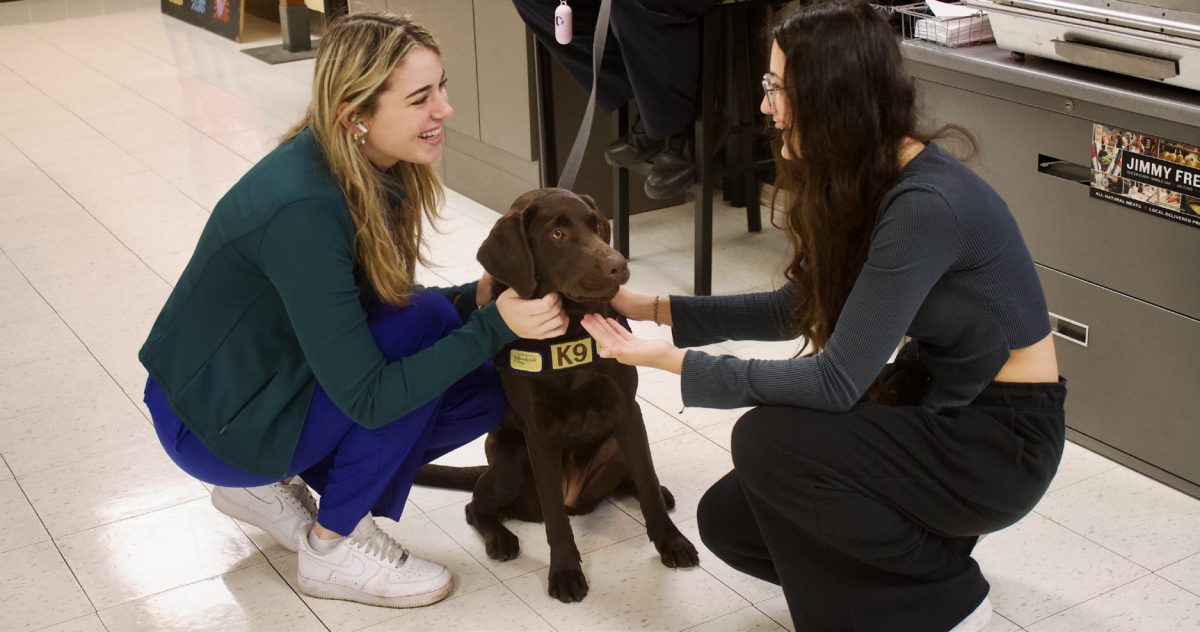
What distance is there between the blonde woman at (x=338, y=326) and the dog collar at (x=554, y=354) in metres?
0.04

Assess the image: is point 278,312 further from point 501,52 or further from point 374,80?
point 501,52

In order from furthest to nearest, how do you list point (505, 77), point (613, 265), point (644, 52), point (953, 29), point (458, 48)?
point (458, 48) → point (505, 77) → point (644, 52) → point (953, 29) → point (613, 265)

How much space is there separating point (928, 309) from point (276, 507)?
1.20m

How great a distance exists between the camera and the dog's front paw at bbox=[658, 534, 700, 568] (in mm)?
2154

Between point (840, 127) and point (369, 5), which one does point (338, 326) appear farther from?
point (369, 5)

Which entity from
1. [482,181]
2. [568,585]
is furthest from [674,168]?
[568,585]

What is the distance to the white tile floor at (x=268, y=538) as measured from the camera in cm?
206

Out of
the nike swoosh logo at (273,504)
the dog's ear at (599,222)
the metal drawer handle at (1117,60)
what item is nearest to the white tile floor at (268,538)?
the nike swoosh logo at (273,504)

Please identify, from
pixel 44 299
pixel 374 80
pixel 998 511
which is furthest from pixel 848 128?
pixel 44 299

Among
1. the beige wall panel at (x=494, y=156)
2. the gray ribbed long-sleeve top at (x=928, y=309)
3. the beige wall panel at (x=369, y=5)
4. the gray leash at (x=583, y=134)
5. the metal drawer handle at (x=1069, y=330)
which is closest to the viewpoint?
the gray ribbed long-sleeve top at (x=928, y=309)

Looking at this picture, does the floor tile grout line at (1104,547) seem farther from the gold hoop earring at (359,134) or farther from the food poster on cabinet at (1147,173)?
the gold hoop earring at (359,134)

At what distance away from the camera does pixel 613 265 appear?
185 centimetres

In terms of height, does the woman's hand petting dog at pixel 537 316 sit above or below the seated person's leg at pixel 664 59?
below

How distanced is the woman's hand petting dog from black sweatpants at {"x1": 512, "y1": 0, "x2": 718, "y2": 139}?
1.35 meters
